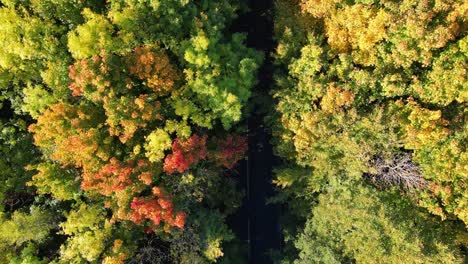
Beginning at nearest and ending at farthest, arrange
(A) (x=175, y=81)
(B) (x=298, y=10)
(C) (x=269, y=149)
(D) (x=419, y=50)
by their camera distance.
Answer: (D) (x=419, y=50)
(A) (x=175, y=81)
(B) (x=298, y=10)
(C) (x=269, y=149)

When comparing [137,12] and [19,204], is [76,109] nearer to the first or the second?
[137,12]

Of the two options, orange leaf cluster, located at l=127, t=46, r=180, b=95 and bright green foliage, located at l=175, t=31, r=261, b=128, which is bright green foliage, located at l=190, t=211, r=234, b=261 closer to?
bright green foliage, located at l=175, t=31, r=261, b=128

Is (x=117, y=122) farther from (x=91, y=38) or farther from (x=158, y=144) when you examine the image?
(x=91, y=38)

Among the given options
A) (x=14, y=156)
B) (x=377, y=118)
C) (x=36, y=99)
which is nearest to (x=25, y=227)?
(x=14, y=156)

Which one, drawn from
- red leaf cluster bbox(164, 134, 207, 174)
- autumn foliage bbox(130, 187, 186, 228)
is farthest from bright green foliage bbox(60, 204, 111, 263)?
red leaf cluster bbox(164, 134, 207, 174)

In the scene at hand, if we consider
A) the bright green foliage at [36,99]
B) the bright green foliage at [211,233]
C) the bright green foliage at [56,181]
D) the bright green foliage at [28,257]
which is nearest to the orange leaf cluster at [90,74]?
the bright green foliage at [36,99]

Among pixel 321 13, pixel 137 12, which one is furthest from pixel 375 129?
pixel 137 12
